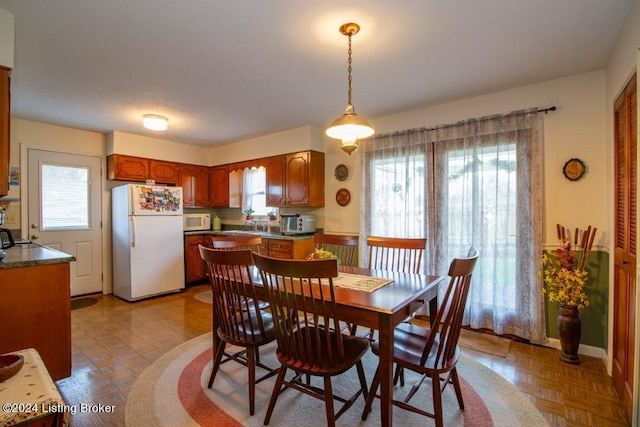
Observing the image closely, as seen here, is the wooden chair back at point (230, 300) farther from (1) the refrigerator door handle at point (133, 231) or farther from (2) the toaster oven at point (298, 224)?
(1) the refrigerator door handle at point (133, 231)

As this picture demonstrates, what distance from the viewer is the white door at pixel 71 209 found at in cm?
405

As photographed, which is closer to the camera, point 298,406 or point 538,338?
point 298,406

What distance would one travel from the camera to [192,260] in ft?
16.3

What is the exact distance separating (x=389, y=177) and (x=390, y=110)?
79 cm

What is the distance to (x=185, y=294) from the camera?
4.59m

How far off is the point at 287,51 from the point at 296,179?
7.17 feet

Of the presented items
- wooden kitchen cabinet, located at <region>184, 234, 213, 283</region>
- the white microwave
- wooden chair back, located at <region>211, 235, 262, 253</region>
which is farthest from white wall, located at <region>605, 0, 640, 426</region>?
the white microwave

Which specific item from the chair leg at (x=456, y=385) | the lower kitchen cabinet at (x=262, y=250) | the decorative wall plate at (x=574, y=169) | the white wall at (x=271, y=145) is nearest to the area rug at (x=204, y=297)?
the lower kitchen cabinet at (x=262, y=250)

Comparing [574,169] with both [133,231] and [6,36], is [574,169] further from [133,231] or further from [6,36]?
[133,231]

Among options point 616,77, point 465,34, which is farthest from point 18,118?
point 616,77

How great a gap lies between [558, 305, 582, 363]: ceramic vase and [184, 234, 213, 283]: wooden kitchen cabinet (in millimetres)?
4531

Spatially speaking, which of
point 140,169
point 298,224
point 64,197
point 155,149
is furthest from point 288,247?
point 64,197

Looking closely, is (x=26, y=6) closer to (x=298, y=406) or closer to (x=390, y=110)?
(x=298, y=406)

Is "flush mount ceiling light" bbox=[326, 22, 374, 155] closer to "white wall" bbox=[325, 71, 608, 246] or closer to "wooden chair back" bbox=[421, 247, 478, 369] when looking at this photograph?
"wooden chair back" bbox=[421, 247, 478, 369]
